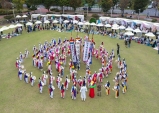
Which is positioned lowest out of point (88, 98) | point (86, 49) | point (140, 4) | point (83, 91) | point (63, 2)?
point (88, 98)

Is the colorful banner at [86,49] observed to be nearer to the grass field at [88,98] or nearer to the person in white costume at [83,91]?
the grass field at [88,98]

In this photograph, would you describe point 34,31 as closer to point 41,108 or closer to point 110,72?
point 110,72

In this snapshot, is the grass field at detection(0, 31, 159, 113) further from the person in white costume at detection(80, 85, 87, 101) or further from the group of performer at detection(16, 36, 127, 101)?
the group of performer at detection(16, 36, 127, 101)

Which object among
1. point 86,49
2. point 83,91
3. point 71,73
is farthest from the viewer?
point 86,49

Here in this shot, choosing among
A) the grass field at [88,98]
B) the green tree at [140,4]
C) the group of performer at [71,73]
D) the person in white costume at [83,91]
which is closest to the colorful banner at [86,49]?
the group of performer at [71,73]

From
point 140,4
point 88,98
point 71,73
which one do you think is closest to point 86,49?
point 71,73

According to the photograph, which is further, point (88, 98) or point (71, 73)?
point (71, 73)

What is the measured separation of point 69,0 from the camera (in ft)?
140

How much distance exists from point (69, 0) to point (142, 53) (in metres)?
26.6

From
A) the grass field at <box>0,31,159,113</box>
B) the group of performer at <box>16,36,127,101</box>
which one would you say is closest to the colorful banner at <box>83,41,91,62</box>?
the group of performer at <box>16,36,127,101</box>

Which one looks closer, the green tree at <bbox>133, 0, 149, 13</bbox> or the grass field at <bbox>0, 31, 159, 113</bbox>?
the grass field at <bbox>0, 31, 159, 113</bbox>

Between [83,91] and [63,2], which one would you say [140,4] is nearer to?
[63,2]

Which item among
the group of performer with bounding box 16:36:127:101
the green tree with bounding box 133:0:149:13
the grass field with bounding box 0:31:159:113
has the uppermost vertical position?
the green tree with bounding box 133:0:149:13

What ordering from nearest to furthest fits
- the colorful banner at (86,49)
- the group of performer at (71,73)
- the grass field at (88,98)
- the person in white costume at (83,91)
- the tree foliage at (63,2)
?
the grass field at (88,98)
the person in white costume at (83,91)
the group of performer at (71,73)
the colorful banner at (86,49)
the tree foliage at (63,2)
